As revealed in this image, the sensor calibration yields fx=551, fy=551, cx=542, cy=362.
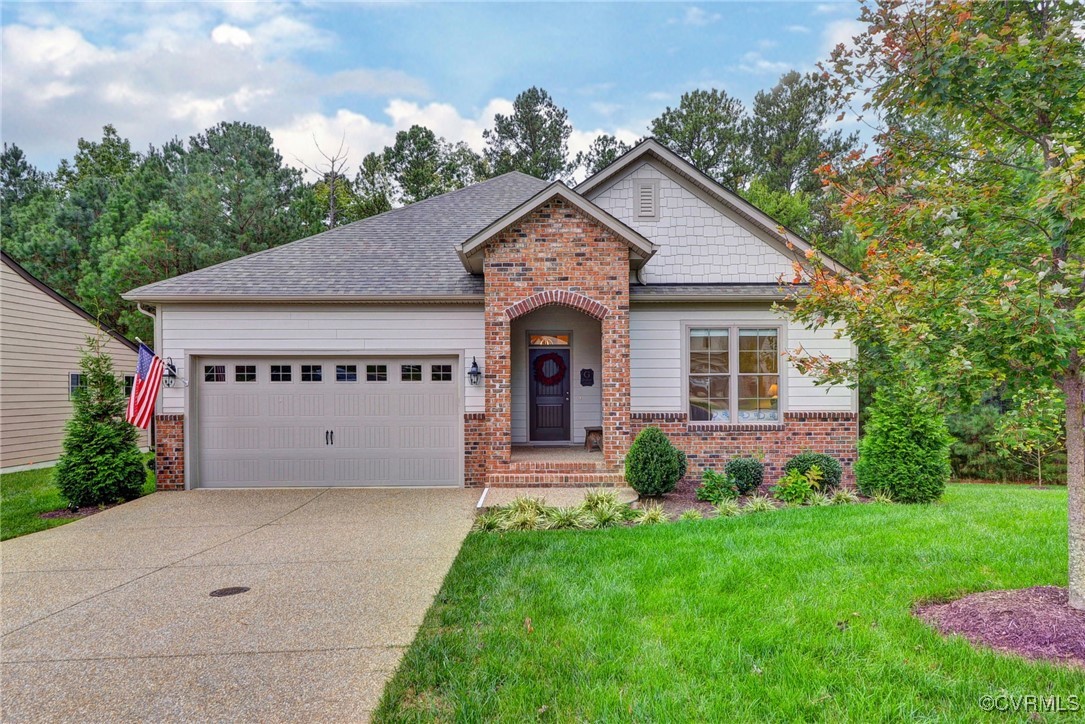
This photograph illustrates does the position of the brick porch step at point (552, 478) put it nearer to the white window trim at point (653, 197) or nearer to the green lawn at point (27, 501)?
the white window trim at point (653, 197)

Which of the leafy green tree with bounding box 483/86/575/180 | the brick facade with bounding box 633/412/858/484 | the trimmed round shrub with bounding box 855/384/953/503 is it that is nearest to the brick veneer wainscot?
the brick facade with bounding box 633/412/858/484

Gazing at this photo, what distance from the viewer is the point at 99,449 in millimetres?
8273

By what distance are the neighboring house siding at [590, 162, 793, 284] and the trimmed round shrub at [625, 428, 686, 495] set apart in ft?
10.8

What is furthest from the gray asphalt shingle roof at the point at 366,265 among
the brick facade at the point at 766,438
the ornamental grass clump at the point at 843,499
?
the ornamental grass clump at the point at 843,499

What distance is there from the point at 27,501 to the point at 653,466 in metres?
9.77

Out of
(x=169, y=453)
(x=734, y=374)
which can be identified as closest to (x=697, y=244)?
(x=734, y=374)

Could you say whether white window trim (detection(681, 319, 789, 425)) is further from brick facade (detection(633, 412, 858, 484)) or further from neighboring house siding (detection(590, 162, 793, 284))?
neighboring house siding (detection(590, 162, 793, 284))

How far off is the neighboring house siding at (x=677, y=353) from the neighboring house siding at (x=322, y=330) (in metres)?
2.75

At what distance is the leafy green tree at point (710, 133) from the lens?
23.2 m

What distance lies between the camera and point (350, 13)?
11273 mm

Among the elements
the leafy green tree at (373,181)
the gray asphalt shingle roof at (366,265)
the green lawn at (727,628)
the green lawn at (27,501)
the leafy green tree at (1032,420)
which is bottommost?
the green lawn at (27,501)

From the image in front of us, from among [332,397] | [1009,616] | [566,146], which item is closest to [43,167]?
[566,146]

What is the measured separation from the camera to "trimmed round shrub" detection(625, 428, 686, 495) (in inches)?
313

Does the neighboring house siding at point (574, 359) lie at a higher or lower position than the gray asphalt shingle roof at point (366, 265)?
lower
